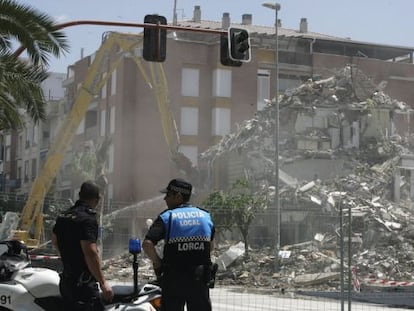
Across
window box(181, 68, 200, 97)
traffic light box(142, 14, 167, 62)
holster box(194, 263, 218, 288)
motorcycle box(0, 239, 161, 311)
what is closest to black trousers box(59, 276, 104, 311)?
motorcycle box(0, 239, 161, 311)

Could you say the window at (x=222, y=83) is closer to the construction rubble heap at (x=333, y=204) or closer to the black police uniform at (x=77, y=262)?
the construction rubble heap at (x=333, y=204)

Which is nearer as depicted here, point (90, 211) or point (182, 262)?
point (182, 262)

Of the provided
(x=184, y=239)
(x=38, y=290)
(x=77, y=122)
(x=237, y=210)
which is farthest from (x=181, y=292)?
(x=77, y=122)

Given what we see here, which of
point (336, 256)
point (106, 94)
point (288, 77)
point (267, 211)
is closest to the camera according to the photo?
point (336, 256)

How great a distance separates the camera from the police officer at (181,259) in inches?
266

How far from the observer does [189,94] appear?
63.0 meters

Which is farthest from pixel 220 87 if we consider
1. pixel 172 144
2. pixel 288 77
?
pixel 172 144

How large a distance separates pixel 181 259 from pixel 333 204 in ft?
117

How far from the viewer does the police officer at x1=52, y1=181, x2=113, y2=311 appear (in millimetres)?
6906

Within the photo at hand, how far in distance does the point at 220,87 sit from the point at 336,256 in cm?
3194

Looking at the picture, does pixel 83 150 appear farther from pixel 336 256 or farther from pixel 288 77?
pixel 336 256

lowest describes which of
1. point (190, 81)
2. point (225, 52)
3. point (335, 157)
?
point (225, 52)

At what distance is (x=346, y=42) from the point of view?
71.9 meters

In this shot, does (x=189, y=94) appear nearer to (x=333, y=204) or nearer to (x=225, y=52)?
(x=333, y=204)
